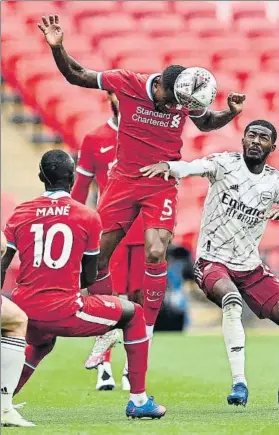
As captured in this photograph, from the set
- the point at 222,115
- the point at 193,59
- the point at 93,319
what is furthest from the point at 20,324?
the point at 193,59

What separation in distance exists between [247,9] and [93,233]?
17169 mm

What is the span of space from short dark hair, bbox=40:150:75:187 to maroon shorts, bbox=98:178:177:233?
1730mm

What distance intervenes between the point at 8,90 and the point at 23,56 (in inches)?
33.5

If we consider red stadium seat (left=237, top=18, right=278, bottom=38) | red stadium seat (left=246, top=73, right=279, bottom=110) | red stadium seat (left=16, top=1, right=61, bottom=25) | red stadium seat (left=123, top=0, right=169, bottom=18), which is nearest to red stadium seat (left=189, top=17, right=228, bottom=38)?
red stadium seat (left=237, top=18, right=278, bottom=38)

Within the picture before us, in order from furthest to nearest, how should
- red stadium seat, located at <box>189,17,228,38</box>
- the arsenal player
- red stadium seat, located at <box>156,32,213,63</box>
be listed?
1. red stadium seat, located at <box>189,17,228,38</box>
2. red stadium seat, located at <box>156,32,213,63</box>
3. the arsenal player

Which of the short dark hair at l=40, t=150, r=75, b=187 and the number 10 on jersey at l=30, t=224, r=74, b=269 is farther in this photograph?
the short dark hair at l=40, t=150, r=75, b=187

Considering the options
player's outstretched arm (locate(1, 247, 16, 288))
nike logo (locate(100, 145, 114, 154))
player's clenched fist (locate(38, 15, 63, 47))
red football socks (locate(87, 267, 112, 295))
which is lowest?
red football socks (locate(87, 267, 112, 295))

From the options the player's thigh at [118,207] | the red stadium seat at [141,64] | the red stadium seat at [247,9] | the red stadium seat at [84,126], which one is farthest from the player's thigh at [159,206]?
the red stadium seat at [247,9]

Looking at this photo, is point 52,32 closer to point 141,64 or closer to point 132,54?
point 141,64

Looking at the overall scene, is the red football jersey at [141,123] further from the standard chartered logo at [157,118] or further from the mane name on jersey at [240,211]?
the mane name on jersey at [240,211]

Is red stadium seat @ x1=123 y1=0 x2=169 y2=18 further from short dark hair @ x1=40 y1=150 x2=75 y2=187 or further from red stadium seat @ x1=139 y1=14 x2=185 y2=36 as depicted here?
short dark hair @ x1=40 y1=150 x2=75 y2=187

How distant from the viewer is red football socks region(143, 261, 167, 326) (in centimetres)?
941

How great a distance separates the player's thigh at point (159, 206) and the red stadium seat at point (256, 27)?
1432 centimetres

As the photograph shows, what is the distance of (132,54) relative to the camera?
70.9ft
